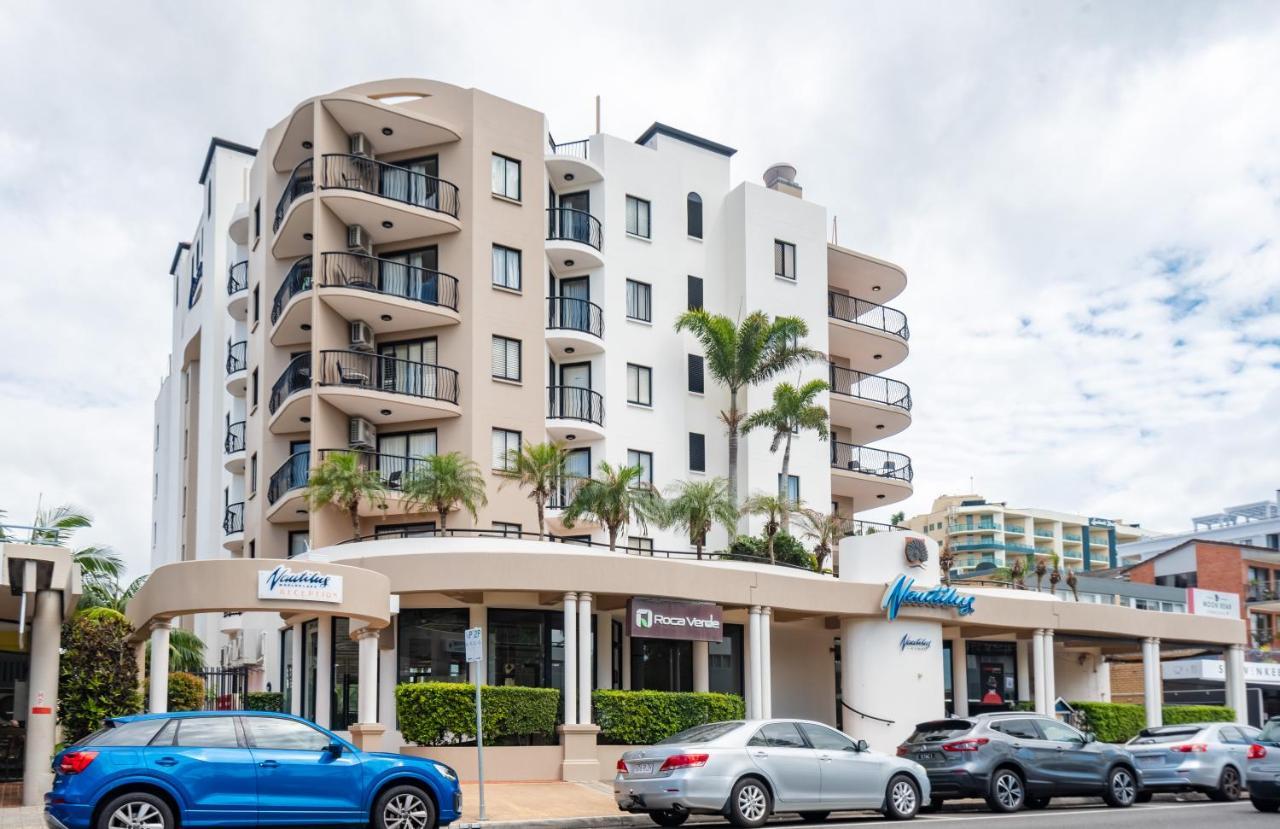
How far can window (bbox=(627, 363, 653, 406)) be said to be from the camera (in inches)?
1658

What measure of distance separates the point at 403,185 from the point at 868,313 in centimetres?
1901

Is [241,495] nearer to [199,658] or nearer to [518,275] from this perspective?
[199,658]

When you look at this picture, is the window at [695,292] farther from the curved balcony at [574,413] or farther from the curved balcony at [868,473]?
the curved balcony at [868,473]

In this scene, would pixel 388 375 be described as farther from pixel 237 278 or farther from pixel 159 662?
pixel 159 662

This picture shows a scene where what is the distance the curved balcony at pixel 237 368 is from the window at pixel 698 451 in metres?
14.8

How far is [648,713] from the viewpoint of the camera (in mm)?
28219

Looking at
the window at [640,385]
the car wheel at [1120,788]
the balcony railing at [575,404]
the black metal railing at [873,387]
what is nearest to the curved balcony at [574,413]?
the balcony railing at [575,404]

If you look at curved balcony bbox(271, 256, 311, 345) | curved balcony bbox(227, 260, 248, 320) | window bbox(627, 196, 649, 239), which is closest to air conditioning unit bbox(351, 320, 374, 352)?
curved balcony bbox(271, 256, 311, 345)

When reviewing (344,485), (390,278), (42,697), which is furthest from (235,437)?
(42,697)

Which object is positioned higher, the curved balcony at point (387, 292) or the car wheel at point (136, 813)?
the curved balcony at point (387, 292)

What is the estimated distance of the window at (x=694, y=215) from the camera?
4478 cm

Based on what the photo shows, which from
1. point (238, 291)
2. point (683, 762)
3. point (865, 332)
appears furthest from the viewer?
point (865, 332)

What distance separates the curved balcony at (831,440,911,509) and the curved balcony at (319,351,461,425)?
15.6 metres

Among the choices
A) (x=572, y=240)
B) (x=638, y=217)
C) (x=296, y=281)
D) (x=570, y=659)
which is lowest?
(x=570, y=659)
